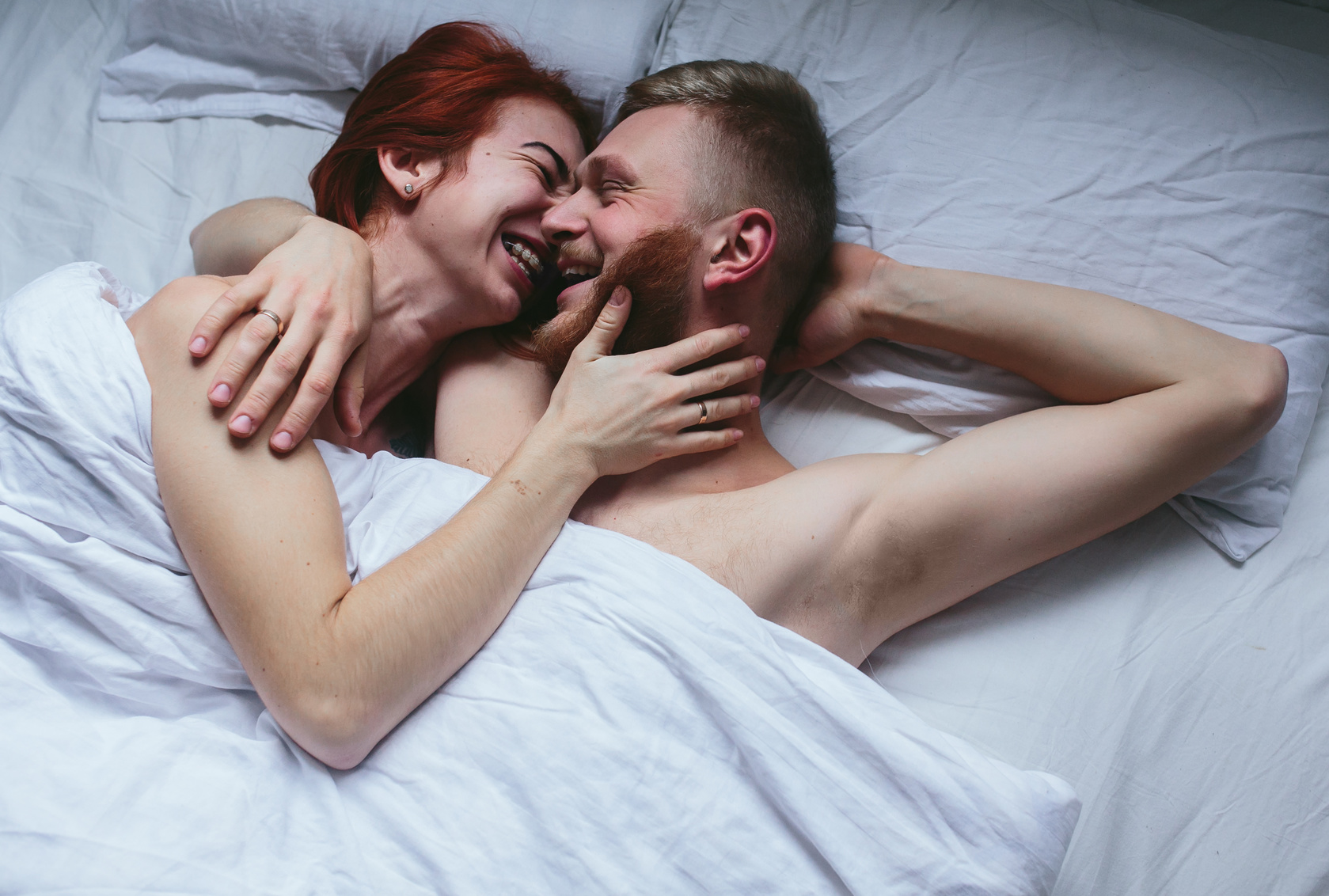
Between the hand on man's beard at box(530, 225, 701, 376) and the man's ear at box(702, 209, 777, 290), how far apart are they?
30 mm

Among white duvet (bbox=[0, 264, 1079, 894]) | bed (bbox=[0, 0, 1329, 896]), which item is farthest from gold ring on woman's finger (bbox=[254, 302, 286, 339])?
bed (bbox=[0, 0, 1329, 896])

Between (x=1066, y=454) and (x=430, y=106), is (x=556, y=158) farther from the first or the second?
(x=1066, y=454)

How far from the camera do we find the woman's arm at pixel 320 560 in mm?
951

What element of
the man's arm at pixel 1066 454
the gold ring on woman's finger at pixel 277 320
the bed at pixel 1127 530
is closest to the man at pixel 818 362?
the man's arm at pixel 1066 454

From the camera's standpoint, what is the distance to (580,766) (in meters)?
0.97

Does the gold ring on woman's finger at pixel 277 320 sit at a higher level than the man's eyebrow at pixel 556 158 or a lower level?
lower

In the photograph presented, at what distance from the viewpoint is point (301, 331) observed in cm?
108

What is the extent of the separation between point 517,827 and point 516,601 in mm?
276

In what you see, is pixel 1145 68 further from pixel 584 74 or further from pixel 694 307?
pixel 584 74

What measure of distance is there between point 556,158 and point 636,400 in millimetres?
498

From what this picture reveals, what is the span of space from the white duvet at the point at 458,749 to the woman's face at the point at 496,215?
48cm

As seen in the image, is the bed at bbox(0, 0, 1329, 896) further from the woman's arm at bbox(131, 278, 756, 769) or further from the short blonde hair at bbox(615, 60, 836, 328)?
the woman's arm at bbox(131, 278, 756, 769)

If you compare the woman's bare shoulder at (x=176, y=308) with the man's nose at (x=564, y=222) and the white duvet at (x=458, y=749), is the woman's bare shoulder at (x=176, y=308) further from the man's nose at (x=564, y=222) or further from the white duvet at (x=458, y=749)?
the man's nose at (x=564, y=222)

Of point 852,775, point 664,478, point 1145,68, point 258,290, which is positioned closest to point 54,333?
point 258,290
